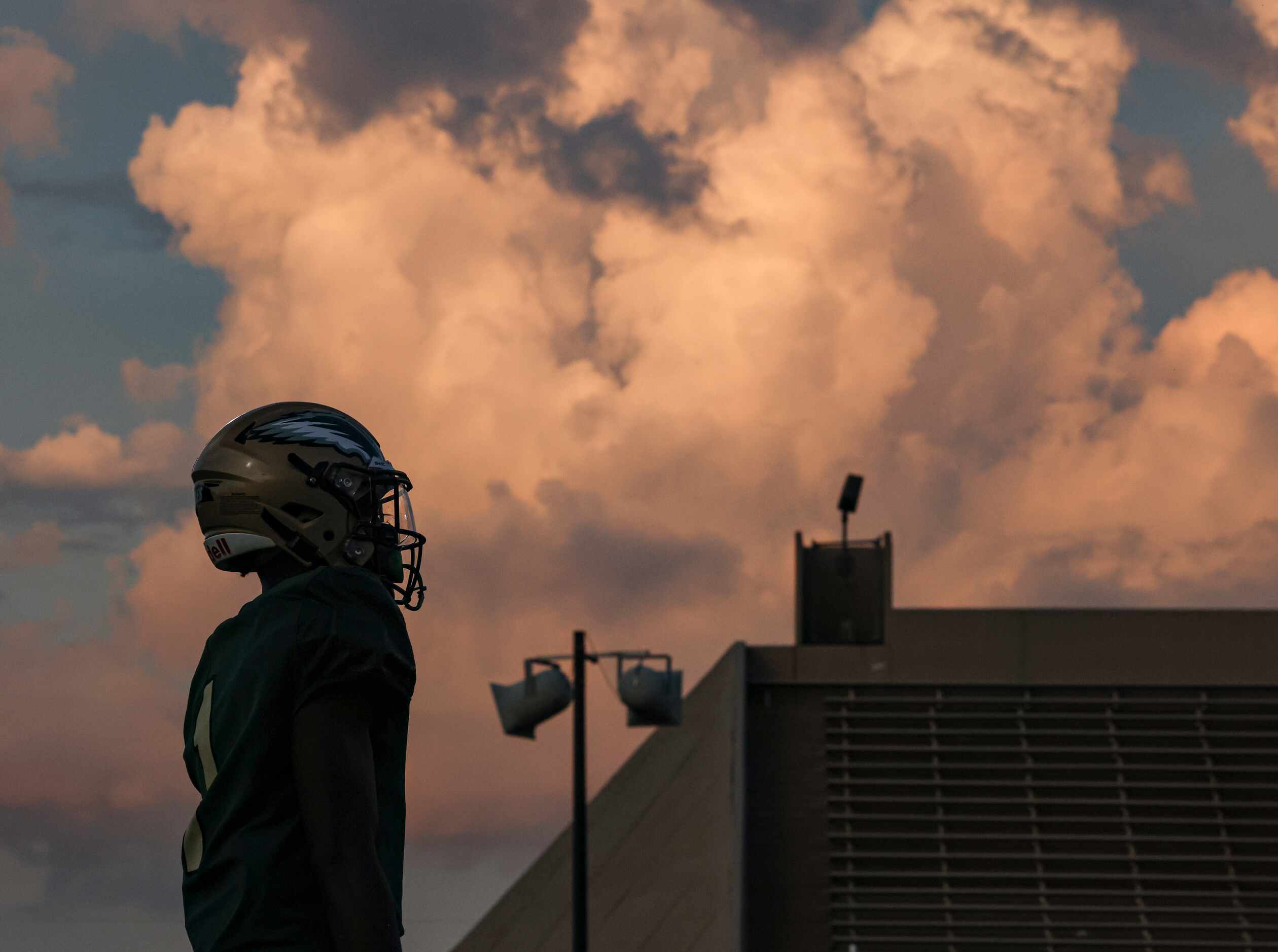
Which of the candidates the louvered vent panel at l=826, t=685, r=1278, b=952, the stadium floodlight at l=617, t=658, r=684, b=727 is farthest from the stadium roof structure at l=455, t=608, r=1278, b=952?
the stadium floodlight at l=617, t=658, r=684, b=727

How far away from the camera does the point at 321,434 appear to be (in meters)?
2.75

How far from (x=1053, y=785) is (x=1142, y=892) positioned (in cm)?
202

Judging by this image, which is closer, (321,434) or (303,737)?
(303,737)

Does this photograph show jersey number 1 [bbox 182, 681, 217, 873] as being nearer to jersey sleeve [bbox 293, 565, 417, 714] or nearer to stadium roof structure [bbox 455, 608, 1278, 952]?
jersey sleeve [bbox 293, 565, 417, 714]

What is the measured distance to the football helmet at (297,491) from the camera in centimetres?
270

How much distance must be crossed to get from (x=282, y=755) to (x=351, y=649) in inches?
8.1

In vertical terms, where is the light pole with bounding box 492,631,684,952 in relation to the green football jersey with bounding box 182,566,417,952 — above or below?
above

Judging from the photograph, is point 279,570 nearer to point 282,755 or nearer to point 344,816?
point 282,755

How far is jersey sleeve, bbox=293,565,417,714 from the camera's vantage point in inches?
91.9

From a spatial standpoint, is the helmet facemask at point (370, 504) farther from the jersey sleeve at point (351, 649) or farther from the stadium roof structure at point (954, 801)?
the stadium roof structure at point (954, 801)

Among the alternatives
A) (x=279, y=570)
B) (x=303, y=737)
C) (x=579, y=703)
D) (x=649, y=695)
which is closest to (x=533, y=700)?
(x=579, y=703)

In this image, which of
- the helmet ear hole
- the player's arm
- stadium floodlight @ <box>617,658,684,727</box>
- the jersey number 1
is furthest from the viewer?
stadium floodlight @ <box>617,658,684,727</box>

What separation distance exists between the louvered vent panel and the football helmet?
60.1 ft

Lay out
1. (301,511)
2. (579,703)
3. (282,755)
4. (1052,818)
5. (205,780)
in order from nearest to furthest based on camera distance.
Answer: (282,755), (205,780), (301,511), (579,703), (1052,818)
